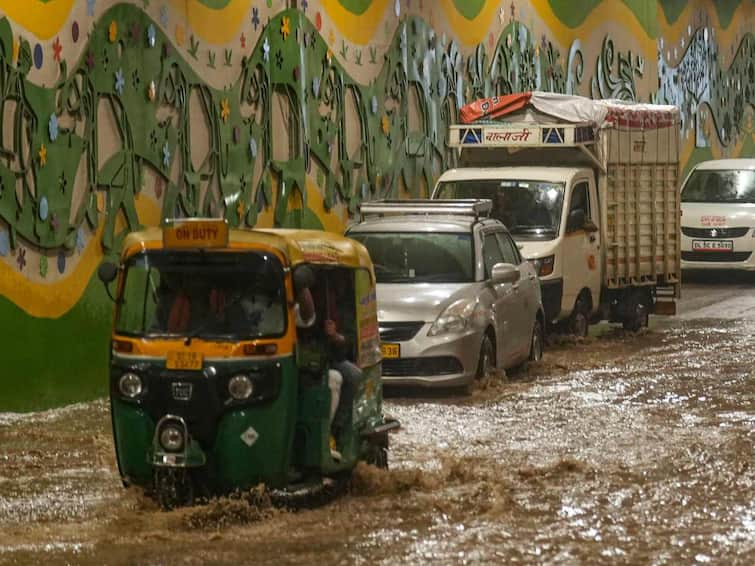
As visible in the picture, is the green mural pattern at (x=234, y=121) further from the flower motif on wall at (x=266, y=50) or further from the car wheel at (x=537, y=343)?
the car wheel at (x=537, y=343)

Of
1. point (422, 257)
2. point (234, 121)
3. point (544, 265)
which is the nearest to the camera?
point (422, 257)

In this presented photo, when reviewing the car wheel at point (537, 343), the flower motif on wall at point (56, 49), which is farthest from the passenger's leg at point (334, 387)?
the car wheel at point (537, 343)

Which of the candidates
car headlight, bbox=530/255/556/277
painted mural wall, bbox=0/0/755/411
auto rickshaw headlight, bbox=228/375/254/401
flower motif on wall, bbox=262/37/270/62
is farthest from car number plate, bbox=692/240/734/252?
auto rickshaw headlight, bbox=228/375/254/401

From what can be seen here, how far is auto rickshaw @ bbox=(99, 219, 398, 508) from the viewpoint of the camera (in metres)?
8.97

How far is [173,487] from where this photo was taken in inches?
356

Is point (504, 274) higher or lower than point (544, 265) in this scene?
higher

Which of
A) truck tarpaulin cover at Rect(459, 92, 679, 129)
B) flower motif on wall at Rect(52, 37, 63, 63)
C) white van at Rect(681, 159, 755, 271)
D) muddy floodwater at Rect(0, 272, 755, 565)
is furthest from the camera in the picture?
white van at Rect(681, 159, 755, 271)

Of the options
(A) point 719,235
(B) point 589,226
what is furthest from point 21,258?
(A) point 719,235

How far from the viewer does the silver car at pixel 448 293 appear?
1388 cm

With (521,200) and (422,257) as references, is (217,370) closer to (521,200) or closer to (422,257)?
(422,257)

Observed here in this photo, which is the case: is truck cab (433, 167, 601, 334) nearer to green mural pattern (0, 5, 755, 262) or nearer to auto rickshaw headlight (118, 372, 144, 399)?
green mural pattern (0, 5, 755, 262)

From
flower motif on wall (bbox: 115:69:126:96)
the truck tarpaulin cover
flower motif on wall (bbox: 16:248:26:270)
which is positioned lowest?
flower motif on wall (bbox: 16:248:26:270)

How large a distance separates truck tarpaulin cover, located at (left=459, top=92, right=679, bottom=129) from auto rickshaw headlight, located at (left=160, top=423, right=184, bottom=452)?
1054 centimetres

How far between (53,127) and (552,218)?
19.9ft
